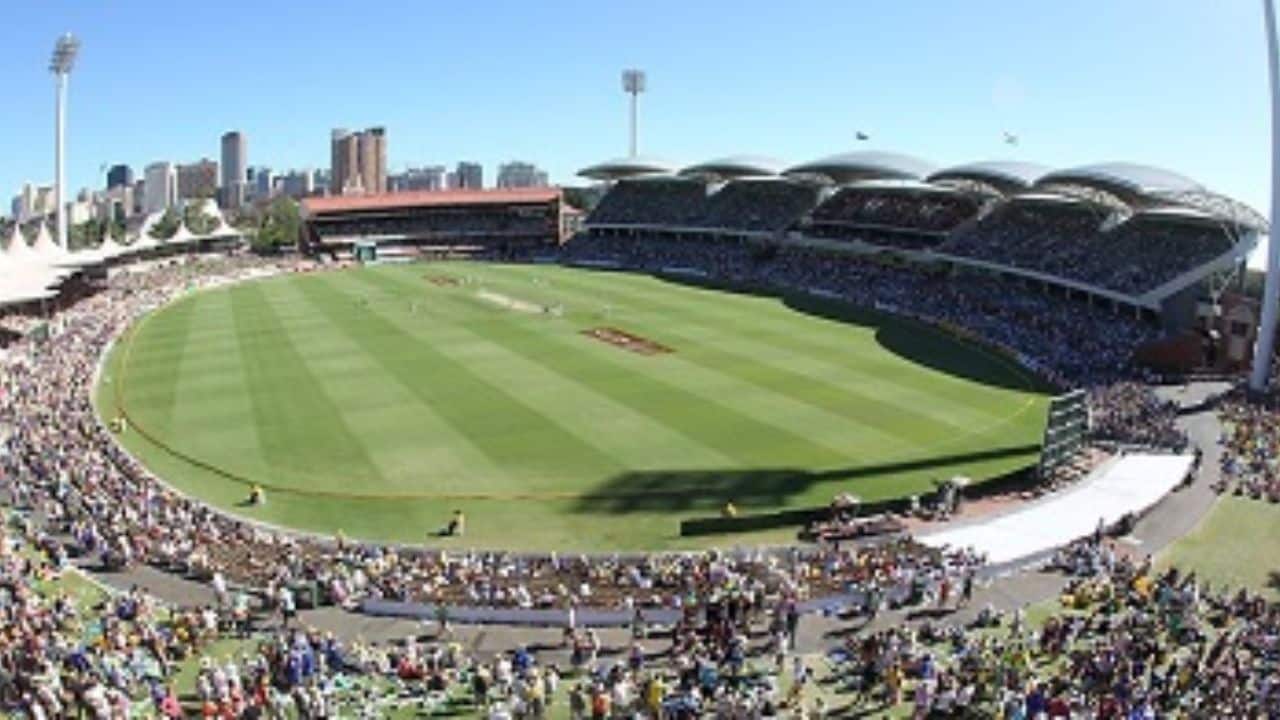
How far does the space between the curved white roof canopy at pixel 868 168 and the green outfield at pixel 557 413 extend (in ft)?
57.0

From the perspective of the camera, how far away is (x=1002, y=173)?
229 feet

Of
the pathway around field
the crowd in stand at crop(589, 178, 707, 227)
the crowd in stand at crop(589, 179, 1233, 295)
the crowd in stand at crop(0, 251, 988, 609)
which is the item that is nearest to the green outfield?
the crowd in stand at crop(0, 251, 988, 609)

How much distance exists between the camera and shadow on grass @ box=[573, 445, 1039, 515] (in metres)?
32.0

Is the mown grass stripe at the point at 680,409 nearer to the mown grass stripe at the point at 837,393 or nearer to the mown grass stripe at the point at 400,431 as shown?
the mown grass stripe at the point at 837,393

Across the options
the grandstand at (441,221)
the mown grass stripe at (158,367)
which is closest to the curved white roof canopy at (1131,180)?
the mown grass stripe at (158,367)

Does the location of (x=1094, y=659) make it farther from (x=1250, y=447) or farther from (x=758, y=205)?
(x=758, y=205)

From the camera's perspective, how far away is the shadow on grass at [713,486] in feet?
105

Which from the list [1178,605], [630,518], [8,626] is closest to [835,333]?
[630,518]

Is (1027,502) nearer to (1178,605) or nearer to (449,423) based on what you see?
(1178,605)

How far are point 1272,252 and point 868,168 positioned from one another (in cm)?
3791

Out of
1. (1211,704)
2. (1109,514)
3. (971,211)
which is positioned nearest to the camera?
(1211,704)

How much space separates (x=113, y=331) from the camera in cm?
6278

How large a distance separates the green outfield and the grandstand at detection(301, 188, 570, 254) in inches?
1655

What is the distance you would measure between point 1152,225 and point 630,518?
150 ft
